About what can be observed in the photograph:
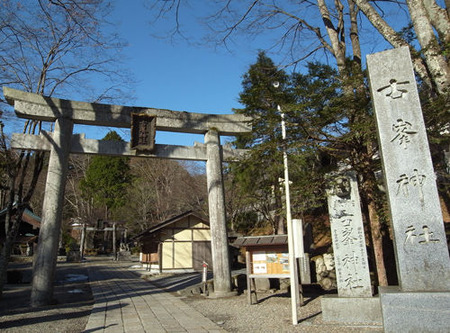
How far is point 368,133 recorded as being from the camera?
19.1 feet

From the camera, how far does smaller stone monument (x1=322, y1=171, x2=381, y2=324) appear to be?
558cm

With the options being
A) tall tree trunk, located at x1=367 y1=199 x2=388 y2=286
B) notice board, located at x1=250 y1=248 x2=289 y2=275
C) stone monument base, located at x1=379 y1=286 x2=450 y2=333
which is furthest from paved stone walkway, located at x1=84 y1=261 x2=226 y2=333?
tall tree trunk, located at x1=367 y1=199 x2=388 y2=286

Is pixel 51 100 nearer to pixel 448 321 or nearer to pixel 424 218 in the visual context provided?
pixel 424 218

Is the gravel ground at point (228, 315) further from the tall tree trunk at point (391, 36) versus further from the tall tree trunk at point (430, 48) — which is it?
the tall tree trunk at point (391, 36)

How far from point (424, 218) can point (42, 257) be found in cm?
836

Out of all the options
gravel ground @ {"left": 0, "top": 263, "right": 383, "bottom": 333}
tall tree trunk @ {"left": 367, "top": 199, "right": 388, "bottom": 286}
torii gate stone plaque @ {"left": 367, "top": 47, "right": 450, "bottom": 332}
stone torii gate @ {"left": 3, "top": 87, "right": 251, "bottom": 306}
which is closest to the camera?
torii gate stone plaque @ {"left": 367, "top": 47, "right": 450, "bottom": 332}

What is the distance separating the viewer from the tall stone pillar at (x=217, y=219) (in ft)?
30.1

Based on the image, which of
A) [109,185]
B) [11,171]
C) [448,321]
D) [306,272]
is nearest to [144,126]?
[11,171]

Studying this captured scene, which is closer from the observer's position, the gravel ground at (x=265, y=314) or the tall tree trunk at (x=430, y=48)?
the gravel ground at (x=265, y=314)

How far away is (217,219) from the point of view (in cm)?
954

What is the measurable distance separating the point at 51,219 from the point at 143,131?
347cm

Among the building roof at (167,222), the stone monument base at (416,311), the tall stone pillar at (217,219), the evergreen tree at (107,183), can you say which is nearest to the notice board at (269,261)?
the tall stone pillar at (217,219)

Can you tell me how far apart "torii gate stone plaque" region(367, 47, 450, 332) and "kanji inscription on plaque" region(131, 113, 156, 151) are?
6461 millimetres

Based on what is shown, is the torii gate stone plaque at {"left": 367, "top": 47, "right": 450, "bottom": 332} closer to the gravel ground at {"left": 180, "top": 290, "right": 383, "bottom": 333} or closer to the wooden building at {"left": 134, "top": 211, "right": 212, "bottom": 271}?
the gravel ground at {"left": 180, "top": 290, "right": 383, "bottom": 333}
